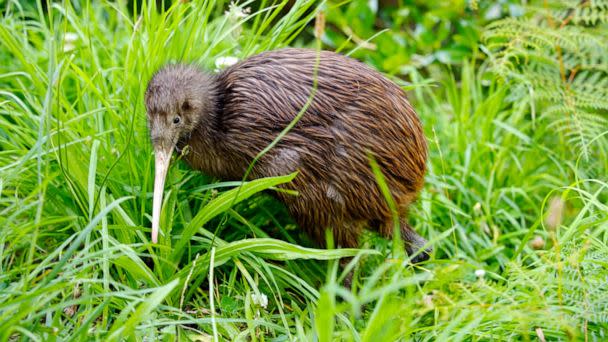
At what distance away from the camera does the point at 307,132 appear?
2.63 meters

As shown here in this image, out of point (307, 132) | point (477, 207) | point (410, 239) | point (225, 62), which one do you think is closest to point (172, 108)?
point (307, 132)

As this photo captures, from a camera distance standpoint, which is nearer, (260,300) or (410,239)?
(260,300)

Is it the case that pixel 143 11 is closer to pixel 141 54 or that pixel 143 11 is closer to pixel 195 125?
pixel 141 54

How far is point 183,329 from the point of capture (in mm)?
2502

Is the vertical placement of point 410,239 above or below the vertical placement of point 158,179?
below

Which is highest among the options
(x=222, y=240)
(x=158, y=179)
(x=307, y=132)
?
(x=307, y=132)

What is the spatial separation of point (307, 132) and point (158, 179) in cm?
56

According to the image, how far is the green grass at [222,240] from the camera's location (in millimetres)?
2223

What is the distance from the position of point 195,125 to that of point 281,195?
419mm

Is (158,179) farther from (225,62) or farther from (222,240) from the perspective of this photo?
(225,62)

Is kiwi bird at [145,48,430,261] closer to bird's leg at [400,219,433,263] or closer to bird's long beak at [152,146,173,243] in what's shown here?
bird's long beak at [152,146,173,243]

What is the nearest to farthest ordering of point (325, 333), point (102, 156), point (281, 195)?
point (325, 333) < point (281, 195) < point (102, 156)

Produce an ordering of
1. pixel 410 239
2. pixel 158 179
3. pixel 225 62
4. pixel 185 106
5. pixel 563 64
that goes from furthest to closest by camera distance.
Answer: pixel 563 64 < pixel 225 62 < pixel 410 239 < pixel 185 106 < pixel 158 179

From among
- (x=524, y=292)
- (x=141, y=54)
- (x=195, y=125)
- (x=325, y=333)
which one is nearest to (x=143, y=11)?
(x=141, y=54)
